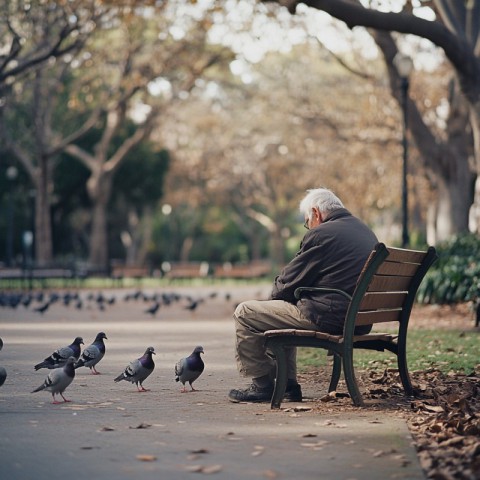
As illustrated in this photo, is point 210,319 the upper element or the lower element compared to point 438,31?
lower

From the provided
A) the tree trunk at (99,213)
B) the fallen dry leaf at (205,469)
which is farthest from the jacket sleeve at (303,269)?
the tree trunk at (99,213)

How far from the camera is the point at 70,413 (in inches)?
317

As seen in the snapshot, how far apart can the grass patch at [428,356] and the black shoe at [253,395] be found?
98.2 inches

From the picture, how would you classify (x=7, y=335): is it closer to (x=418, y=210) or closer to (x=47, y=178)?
(x=47, y=178)

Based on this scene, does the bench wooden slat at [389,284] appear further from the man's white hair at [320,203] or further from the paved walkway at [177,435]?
the paved walkway at [177,435]

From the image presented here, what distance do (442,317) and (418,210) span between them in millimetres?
34584

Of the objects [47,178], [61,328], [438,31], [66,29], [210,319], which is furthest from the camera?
[47,178]

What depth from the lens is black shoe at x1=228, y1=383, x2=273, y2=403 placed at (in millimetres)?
8648

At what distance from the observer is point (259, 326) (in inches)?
335

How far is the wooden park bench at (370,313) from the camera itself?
8023mm

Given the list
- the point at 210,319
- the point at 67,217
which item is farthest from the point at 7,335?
the point at 67,217

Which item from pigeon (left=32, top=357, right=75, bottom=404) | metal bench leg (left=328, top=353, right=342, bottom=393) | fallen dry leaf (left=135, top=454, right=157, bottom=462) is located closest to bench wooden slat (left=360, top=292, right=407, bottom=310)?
metal bench leg (left=328, top=353, right=342, bottom=393)

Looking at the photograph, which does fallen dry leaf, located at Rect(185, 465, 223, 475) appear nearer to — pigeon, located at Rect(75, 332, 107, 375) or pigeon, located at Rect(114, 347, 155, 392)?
pigeon, located at Rect(114, 347, 155, 392)

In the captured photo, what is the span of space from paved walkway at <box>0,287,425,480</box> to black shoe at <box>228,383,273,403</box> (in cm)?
9
